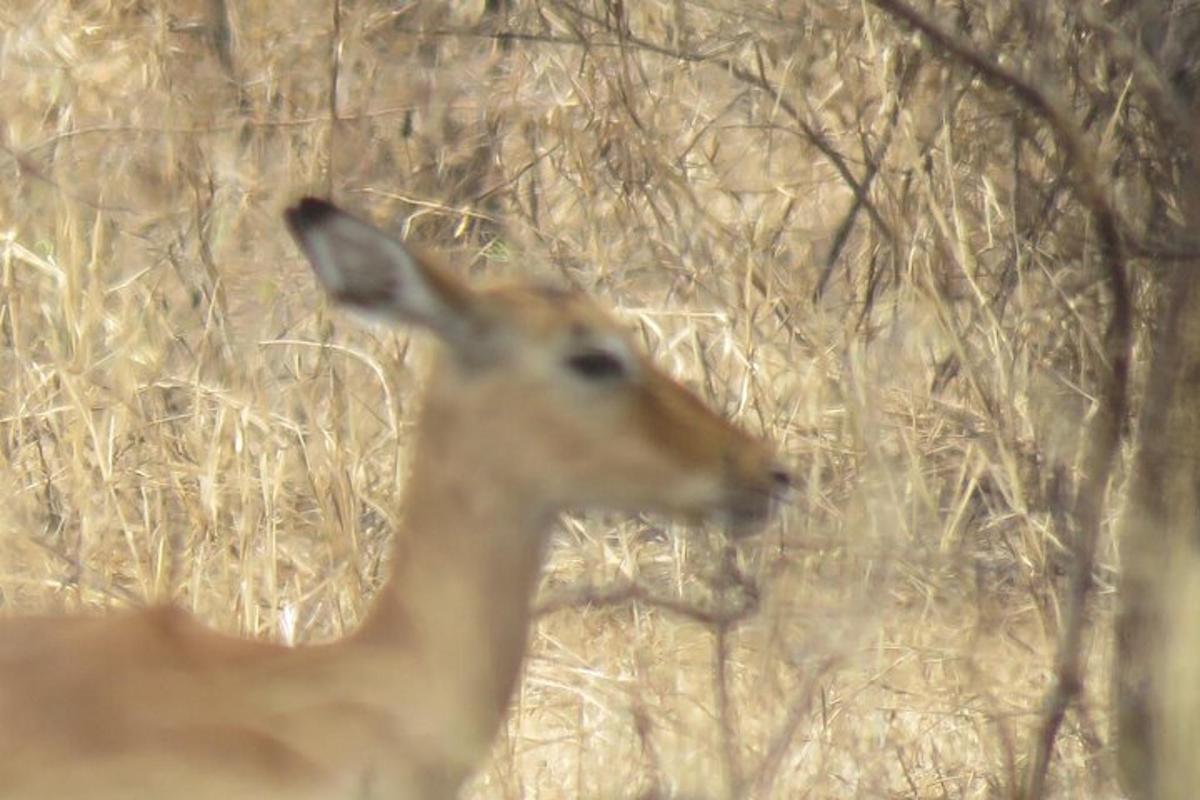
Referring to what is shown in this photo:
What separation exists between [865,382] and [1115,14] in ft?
2.88

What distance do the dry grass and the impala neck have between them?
0.57 m

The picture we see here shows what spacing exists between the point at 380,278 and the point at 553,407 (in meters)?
0.32

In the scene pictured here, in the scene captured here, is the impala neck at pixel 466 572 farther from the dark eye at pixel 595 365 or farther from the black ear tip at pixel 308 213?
the black ear tip at pixel 308 213

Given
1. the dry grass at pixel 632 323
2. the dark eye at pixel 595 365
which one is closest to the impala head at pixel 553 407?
the dark eye at pixel 595 365

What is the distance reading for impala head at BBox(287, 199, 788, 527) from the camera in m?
3.17

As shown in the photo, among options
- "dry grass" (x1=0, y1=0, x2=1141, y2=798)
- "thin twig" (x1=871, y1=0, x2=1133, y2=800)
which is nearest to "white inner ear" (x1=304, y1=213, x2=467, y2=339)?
"dry grass" (x1=0, y1=0, x2=1141, y2=798)

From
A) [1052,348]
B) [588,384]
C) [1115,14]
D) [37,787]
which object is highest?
[1115,14]

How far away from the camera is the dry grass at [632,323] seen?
4395 millimetres

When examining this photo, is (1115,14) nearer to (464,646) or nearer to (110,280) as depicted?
(464,646)

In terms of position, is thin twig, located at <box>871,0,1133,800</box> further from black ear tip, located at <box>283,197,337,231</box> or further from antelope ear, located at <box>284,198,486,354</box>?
black ear tip, located at <box>283,197,337,231</box>

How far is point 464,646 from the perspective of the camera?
3127mm

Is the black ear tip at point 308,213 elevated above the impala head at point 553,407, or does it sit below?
above

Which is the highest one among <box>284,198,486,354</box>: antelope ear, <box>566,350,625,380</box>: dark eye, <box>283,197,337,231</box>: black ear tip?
<box>283,197,337,231</box>: black ear tip

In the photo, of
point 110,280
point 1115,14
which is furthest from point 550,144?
point 1115,14
